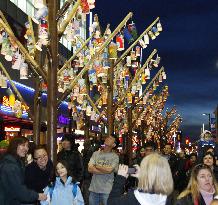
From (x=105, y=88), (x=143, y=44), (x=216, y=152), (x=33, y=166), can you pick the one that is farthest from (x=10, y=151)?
(x=105, y=88)

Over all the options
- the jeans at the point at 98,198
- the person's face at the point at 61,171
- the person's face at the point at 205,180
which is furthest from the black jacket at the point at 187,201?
the jeans at the point at 98,198

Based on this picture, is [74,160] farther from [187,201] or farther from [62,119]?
[62,119]

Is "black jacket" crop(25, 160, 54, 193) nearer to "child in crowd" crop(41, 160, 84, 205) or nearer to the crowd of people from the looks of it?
the crowd of people

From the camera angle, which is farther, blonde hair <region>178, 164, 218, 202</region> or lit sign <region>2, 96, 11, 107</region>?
lit sign <region>2, 96, 11, 107</region>

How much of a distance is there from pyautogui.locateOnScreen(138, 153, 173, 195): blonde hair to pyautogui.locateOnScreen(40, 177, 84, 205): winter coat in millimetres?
3118

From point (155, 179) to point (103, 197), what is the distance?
18.9ft

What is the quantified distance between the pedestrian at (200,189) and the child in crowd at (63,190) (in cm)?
238

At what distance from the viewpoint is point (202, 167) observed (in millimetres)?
5844

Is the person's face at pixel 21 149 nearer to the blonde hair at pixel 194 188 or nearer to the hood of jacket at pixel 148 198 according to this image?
the blonde hair at pixel 194 188

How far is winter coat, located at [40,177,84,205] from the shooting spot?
7.56 m

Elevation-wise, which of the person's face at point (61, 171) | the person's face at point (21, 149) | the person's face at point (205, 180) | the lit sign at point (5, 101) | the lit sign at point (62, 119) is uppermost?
the lit sign at point (62, 119)

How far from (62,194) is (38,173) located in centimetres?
62

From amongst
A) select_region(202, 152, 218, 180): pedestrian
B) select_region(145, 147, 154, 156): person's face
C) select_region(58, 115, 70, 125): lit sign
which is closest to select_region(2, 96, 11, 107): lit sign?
select_region(58, 115, 70, 125): lit sign

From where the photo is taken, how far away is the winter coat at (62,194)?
756cm
